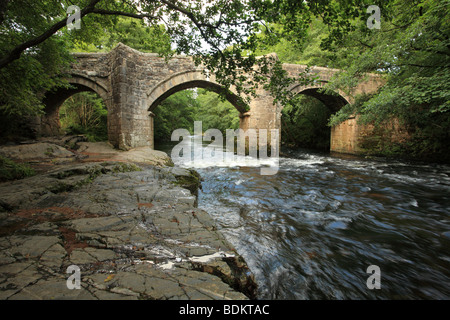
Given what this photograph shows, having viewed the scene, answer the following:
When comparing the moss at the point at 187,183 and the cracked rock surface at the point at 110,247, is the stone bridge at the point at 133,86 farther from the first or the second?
the cracked rock surface at the point at 110,247

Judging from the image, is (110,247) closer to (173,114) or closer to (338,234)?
(338,234)

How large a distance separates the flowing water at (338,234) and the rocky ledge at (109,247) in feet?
2.27

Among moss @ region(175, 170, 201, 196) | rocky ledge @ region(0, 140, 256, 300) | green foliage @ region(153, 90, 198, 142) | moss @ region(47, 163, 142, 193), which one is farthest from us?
green foliage @ region(153, 90, 198, 142)

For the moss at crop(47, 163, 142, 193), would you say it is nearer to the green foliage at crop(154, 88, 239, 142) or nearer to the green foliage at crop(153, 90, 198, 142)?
the green foliage at crop(153, 90, 198, 142)

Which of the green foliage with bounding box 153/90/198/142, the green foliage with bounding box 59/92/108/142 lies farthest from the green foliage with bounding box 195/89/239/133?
the green foliage with bounding box 59/92/108/142

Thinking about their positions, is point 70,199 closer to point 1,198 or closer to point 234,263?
point 1,198

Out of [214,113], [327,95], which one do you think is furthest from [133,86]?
[214,113]

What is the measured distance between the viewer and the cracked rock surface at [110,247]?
121cm

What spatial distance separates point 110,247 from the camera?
1.68 m

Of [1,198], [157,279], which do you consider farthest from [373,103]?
[1,198]

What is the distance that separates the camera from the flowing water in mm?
1958

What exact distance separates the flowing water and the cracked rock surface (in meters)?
0.68

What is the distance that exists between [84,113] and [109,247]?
14.6 meters
